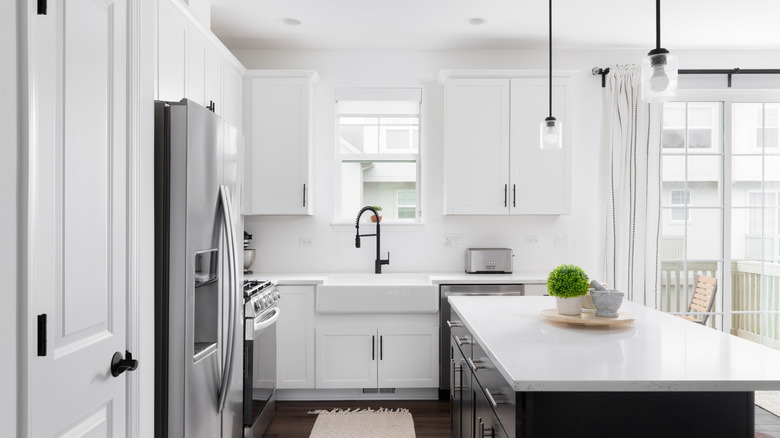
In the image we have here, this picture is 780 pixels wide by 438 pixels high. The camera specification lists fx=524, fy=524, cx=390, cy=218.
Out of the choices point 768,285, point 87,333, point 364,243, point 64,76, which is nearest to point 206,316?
point 87,333

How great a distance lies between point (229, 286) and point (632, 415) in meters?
1.55

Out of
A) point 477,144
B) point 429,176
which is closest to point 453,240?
point 429,176

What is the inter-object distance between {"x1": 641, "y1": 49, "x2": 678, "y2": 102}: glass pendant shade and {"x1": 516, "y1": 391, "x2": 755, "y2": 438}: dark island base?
92cm

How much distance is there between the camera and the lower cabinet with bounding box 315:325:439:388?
373 centimetres

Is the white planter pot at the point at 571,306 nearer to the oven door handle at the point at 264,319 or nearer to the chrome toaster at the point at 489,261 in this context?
the oven door handle at the point at 264,319

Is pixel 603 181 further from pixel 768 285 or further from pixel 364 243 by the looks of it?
pixel 364 243

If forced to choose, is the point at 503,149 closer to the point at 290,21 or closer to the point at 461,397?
the point at 290,21

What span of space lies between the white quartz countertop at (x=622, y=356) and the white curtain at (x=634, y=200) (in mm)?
2073

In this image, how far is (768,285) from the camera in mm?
4324

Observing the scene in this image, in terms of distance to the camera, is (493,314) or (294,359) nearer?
(493,314)

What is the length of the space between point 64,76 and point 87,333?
671 mm

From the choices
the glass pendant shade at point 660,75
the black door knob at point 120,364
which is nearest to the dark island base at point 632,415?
the glass pendant shade at point 660,75

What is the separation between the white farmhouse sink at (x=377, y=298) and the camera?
3684 millimetres

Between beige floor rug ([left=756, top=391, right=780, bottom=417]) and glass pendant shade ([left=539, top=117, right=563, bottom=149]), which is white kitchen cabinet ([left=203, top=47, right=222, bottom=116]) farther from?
beige floor rug ([left=756, top=391, right=780, bottom=417])
